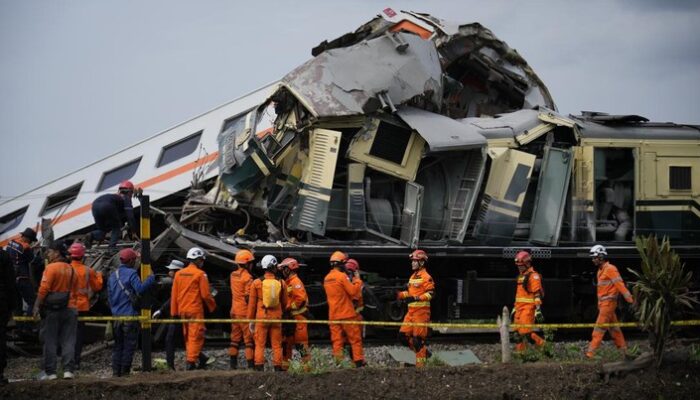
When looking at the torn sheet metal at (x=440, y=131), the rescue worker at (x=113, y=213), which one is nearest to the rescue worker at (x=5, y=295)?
the rescue worker at (x=113, y=213)

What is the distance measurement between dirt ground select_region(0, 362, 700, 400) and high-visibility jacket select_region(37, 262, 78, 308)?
3.64ft

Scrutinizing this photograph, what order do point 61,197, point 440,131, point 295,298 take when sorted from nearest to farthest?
point 295,298, point 440,131, point 61,197

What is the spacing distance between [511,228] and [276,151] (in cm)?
395

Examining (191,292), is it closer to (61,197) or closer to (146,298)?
(146,298)

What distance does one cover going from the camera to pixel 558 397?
10.5 metres

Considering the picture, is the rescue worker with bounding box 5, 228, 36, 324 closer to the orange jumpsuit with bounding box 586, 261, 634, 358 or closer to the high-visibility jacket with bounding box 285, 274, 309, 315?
the high-visibility jacket with bounding box 285, 274, 309, 315

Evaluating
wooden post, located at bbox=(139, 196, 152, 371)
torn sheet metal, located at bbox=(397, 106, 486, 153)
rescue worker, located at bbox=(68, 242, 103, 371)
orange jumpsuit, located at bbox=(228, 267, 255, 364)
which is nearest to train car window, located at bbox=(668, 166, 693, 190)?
torn sheet metal, located at bbox=(397, 106, 486, 153)

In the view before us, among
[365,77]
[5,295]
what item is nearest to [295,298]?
[5,295]

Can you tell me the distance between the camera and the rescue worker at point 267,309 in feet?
40.3

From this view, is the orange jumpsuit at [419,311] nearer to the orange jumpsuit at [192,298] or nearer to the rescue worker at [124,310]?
the orange jumpsuit at [192,298]

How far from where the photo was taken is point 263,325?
1242 cm

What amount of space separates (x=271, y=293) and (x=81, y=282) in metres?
2.54

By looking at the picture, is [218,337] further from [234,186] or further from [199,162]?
[199,162]

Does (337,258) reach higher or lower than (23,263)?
higher
